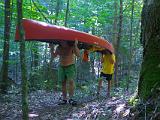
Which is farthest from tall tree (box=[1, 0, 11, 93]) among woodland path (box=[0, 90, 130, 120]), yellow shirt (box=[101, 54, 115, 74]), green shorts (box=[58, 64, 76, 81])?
yellow shirt (box=[101, 54, 115, 74])

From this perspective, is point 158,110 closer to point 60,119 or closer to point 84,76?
point 60,119

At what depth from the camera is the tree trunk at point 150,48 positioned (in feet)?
17.3

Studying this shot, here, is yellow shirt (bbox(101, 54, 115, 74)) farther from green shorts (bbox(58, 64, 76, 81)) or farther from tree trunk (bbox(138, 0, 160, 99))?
tree trunk (bbox(138, 0, 160, 99))

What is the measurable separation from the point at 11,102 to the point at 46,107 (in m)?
1.55

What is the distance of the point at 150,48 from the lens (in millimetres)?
5539

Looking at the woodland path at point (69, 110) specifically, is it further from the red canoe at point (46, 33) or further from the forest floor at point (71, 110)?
the red canoe at point (46, 33)

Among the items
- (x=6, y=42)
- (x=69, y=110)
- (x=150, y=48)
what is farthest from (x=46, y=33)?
(x=150, y=48)

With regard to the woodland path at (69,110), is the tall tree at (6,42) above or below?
above

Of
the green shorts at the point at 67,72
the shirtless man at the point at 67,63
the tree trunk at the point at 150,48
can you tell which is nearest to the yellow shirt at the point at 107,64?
the shirtless man at the point at 67,63

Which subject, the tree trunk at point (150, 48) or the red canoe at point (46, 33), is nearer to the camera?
the tree trunk at point (150, 48)

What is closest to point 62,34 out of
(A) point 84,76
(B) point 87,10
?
(B) point 87,10

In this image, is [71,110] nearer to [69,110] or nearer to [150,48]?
[69,110]

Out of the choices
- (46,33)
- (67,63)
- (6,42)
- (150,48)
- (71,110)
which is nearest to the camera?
(150,48)

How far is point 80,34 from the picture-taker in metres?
9.83
